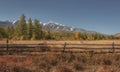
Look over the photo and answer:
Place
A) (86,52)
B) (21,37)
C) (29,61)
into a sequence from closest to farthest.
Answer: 1. (29,61)
2. (86,52)
3. (21,37)

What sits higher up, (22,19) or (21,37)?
(22,19)

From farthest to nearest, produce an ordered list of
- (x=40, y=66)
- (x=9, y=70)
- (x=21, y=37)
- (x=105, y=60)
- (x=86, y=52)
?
(x=21, y=37)
(x=86, y=52)
(x=105, y=60)
(x=40, y=66)
(x=9, y=70)

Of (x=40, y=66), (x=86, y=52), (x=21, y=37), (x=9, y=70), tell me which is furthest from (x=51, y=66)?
(x=21, y=37)

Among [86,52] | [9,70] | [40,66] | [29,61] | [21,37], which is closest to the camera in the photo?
[9,70]

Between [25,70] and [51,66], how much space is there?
2348 millimetres

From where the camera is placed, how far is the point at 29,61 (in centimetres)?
1817

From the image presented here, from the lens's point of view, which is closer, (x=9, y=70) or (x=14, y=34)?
(x=9, y=70)

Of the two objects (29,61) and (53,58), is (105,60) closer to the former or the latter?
(53,58)

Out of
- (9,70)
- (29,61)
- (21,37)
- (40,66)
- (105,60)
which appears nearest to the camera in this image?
(9,70)

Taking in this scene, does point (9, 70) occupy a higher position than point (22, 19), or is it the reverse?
point (22, 19)

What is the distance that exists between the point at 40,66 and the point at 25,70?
1527mm

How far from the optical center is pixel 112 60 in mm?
19938

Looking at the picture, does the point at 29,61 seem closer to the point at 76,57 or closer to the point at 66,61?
the point at 66,61

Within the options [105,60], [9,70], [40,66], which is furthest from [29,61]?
[105,60]
